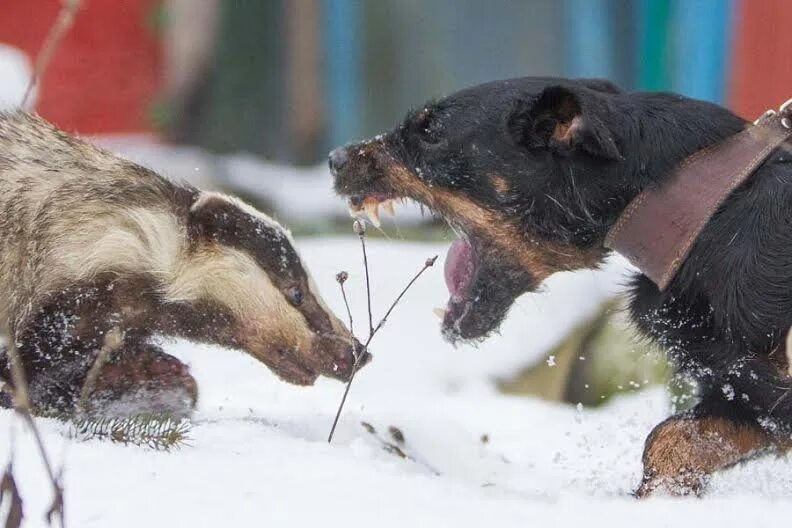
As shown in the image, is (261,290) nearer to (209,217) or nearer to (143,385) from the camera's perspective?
(209,217)

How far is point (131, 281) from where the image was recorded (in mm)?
4312

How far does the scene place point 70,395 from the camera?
14.0ft

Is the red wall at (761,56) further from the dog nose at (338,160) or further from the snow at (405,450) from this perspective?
the dog nose at (338,160)

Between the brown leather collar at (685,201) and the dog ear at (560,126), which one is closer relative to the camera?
the brown leather collar at (685,201)

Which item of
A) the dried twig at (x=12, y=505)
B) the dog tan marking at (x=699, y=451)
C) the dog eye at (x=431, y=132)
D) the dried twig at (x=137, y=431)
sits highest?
the dog eye at (x=431, y=132)

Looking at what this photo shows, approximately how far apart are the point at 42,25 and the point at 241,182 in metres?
2.01

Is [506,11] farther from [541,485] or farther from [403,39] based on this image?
[541,485]

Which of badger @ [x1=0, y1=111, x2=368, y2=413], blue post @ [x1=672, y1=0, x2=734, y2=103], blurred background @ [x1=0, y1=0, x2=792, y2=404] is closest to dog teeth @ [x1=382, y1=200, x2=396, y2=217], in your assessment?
badger @ [x1=0, y1=111, x2=368, y2=413]

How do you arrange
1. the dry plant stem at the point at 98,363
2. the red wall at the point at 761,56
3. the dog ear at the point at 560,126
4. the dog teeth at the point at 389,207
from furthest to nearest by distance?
the red wall at the point at 761,56
the dog teeth at the point at 389,207
the dog ear at the point at 560,126
the dry plant stem at the point at 98,363

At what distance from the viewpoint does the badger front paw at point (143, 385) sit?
429 centimetres

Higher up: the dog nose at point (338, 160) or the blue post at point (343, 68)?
the dog nose at point (338, 160)

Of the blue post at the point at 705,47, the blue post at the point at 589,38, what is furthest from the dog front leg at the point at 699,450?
the blue post at the point at 589,38

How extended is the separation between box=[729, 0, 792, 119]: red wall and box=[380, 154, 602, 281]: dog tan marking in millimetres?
4426

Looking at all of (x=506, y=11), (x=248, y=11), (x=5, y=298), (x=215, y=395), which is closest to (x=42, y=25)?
(x=248, y=11)
